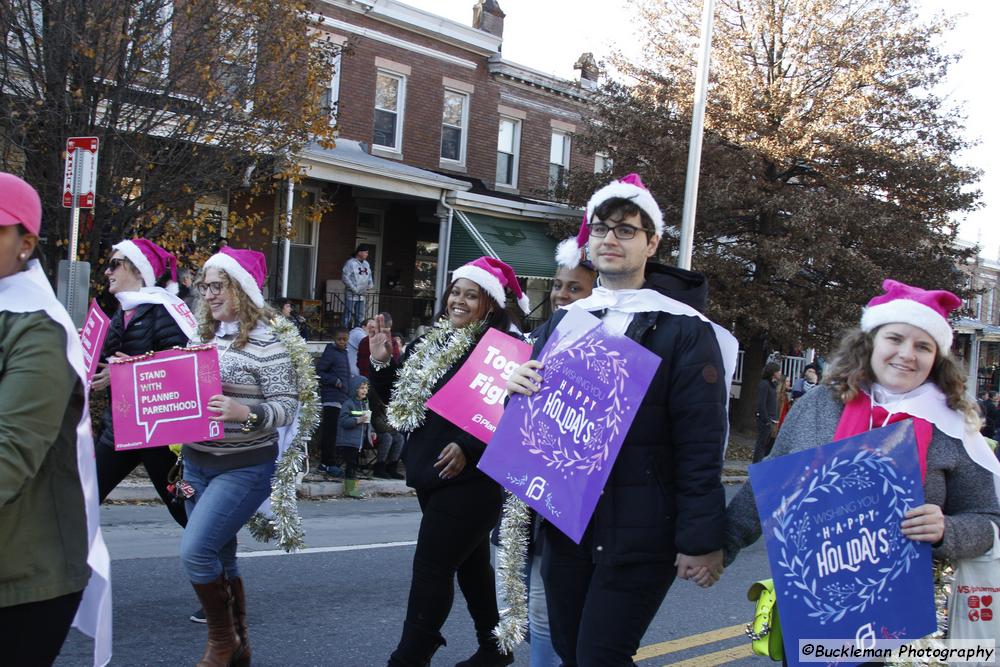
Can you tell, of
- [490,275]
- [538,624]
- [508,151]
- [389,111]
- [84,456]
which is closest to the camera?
[84,456]

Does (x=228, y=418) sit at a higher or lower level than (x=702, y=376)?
lower

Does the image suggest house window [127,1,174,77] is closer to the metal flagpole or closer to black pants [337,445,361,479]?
black pants [337,445,361,479]

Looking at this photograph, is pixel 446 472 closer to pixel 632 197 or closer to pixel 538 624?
pixel 538 624

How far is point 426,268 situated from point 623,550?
19.3 metres

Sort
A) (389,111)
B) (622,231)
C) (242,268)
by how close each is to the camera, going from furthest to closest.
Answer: (389,111), (242,268), (622,231)

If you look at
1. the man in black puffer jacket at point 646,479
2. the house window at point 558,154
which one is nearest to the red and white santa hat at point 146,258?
the man in black puffer jacket at point 646,479

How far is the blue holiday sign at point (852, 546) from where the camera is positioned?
9.56 feet

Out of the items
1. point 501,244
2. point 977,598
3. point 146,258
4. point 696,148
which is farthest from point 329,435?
point 501,244

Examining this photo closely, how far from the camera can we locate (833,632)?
9.58 feet

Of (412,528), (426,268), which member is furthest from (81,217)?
(426,268)

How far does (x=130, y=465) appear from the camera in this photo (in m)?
5.13

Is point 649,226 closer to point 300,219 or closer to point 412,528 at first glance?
point 412,528

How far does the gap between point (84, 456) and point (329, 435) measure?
8.91 metres

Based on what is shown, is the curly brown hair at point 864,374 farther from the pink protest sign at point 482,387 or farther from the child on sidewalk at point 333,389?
the child on sidewalk at point 333,389
